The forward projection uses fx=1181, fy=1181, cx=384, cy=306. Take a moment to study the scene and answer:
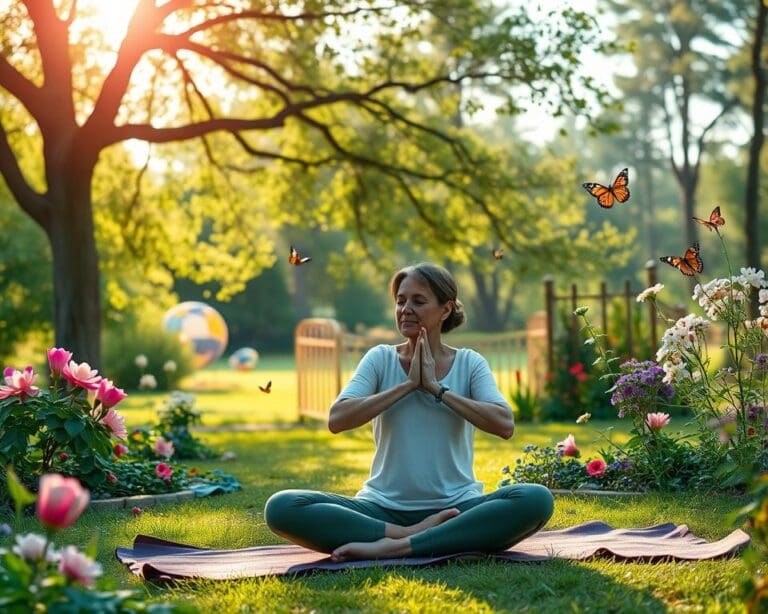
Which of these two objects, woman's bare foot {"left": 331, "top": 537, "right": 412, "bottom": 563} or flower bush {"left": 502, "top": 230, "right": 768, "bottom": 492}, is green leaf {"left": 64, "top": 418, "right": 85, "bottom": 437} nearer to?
woman's bare foot {"left": 331, "top": 537, "right": 412, "bottom": 563}

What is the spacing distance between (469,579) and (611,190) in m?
2.95

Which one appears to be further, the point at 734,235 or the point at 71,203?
the point at 734,235

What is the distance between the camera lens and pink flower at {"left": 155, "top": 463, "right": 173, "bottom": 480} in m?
8.10

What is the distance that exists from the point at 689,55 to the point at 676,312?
18922 mm

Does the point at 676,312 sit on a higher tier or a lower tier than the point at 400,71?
lower

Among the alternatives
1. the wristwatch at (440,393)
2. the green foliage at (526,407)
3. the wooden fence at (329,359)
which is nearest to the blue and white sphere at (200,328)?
the wooden fence at (329,359)

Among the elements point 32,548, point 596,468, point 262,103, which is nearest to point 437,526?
point 32,548

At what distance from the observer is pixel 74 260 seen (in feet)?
40.7

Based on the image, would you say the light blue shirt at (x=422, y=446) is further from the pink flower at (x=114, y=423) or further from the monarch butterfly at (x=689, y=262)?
the pink flower at (x=114, y=423)

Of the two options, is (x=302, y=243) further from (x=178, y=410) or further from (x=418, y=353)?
(x=418, y=353)

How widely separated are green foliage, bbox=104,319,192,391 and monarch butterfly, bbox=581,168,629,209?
2230 centimetres

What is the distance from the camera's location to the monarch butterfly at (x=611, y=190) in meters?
6.84

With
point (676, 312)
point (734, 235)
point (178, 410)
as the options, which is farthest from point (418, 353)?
point (734, 235)

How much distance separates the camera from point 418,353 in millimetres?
5414
